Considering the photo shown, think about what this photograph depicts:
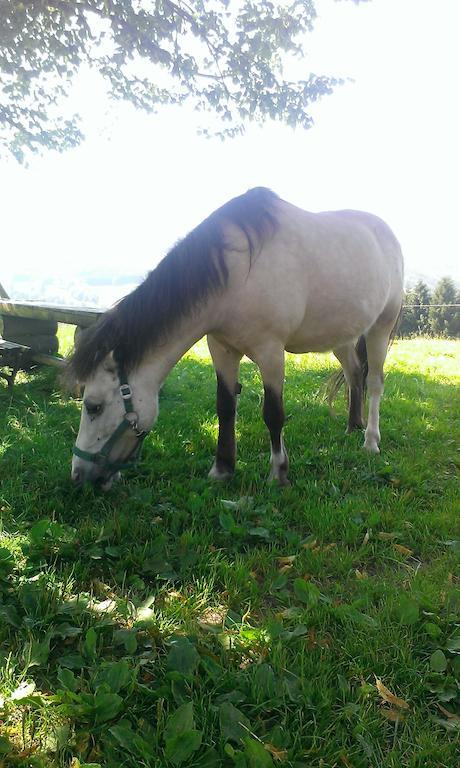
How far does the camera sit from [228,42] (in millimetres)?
7402

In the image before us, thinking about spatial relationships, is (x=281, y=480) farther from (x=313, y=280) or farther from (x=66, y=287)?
(x=66, y=287)

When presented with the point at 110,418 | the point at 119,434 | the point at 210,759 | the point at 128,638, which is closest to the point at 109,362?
the point at 110,418

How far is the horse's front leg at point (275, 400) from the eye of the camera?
124 inches

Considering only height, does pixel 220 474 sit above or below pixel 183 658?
below

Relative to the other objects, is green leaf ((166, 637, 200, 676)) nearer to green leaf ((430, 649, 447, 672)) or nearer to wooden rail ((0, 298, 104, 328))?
green leaf ((430, 649, 447, 672))

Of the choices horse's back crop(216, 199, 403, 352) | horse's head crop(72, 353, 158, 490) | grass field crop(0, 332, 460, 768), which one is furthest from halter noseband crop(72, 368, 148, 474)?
horse's back crop(216, 199, 403, 352)

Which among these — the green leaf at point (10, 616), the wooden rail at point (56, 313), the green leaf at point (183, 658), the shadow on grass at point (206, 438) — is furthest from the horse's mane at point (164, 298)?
the wooden rail at point (56, 313)

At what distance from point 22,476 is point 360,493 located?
231 centimetres

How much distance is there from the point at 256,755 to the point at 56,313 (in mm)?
5314

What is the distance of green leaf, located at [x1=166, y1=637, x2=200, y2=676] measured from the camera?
1530 mm

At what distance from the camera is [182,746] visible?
3.96ft

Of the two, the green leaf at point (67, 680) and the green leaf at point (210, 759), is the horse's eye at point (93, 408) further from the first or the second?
the green leaf at point (210, 759)

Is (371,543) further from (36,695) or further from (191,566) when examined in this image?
(36,695)

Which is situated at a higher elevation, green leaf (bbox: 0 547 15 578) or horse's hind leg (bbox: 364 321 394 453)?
horse's hind leg (bbox: 364 321 394 453)
